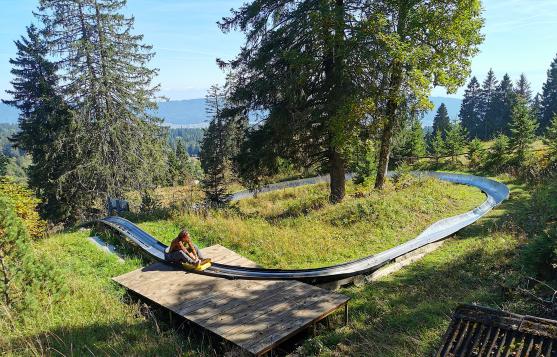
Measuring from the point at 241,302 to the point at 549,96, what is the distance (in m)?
74.0

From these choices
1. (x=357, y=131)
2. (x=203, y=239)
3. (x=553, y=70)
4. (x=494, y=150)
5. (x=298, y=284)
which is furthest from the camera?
(x=553, y=70)

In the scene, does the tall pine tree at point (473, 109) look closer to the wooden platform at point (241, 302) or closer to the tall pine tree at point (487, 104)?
the tall pine tree at point (487, 104)

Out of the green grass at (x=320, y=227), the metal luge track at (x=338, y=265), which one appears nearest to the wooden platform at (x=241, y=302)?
the metal luge track at (x=338, y=265)

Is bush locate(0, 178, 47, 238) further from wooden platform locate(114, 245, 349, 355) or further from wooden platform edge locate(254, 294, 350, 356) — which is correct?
wooden platform edge locate(254, 294, 350, 356)

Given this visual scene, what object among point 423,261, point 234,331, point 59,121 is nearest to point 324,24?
point 423,261

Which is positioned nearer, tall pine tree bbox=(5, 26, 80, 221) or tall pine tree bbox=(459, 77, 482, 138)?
tall pine tree bbox=(5, 26, 80, 221)

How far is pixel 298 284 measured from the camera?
30.1 feet

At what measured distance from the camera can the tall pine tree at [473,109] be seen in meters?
74.8

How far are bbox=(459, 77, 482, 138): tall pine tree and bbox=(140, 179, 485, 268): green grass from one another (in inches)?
2544

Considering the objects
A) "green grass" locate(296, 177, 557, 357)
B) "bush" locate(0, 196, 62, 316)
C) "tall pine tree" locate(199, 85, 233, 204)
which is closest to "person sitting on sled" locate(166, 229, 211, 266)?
"bush" locate(0, 196, 62, 316)

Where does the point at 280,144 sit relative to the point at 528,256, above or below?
above

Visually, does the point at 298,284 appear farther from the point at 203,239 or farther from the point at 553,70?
the point at 553,70

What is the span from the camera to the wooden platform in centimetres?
707

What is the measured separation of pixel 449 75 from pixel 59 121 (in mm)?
22863
